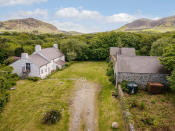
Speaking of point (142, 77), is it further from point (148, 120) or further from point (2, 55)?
point (2, 55)

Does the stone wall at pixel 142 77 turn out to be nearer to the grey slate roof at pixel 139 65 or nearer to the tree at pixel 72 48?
the grey slate roof at pixel 139 65

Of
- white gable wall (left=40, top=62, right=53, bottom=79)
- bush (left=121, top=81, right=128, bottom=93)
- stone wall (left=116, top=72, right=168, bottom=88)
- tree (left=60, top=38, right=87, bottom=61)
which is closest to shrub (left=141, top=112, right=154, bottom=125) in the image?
bush (left=121, top=81, right=128, bottom=93)

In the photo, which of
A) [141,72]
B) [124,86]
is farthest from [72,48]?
[141,72]

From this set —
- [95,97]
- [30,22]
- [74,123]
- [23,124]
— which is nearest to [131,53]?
[95,97]

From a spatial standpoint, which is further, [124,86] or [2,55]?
[2,55]

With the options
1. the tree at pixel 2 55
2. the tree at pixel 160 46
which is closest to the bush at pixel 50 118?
the tree at pixel 160 46

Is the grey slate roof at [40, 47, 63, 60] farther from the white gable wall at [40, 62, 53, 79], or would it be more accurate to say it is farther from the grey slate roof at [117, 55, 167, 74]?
the grey slate roof at [117, 55, 167, 74]

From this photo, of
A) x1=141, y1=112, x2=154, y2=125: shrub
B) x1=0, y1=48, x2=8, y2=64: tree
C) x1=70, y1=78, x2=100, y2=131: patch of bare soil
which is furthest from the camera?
x1=0, y1=48, x2=8, y2=64: tree
